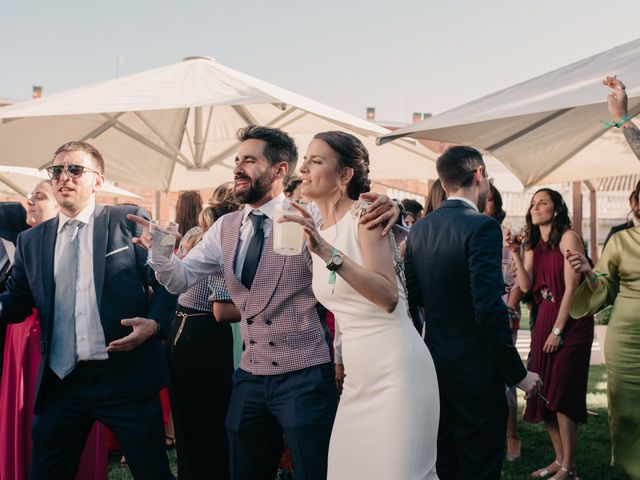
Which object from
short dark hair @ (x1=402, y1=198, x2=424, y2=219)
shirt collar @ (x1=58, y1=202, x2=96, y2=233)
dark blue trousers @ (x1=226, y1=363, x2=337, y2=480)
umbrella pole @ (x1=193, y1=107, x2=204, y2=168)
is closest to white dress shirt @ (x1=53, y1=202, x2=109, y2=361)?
shirt collar @ (x1=58, y1=202, x2=96, y2=233)

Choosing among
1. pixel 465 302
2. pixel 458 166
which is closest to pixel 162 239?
pixel 465 302

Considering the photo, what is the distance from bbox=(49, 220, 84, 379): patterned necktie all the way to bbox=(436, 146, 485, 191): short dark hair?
1.89 meters

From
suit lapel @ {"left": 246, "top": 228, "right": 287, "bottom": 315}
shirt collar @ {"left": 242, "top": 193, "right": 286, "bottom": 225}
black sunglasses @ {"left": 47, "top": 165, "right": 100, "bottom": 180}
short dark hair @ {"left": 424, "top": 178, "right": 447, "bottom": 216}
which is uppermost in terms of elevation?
black sunglasses @ {"left": 47, "top": 165, "right": 100, "bottom": 180}

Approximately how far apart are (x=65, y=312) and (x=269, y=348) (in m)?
1.04

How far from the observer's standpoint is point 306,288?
293cm

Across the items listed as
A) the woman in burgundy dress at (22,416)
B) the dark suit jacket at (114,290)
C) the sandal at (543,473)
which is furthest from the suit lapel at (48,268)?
the sandal at (543,473)

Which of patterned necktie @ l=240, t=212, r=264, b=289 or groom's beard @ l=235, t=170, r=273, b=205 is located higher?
groom's beard @ l=235, t=170, r=273, b=205

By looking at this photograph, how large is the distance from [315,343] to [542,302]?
120 inches

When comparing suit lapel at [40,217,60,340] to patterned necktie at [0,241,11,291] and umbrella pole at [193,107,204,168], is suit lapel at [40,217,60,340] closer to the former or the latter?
patterned necktie at [0,241,11,291]

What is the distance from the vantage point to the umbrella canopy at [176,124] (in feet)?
15.5

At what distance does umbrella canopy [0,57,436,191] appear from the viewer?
4.71 m

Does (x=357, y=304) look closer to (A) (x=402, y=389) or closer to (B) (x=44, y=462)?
(A) (x=402, y=389)

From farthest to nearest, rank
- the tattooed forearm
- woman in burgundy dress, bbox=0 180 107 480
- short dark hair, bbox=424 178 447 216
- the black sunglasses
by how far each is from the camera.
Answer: short dark hair, bbox=424 178 447 216
woman in burgundy dress, bbox=0 180 107 480
the tattooed forearm
the black sunglasses

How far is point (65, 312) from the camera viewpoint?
10.5ft
